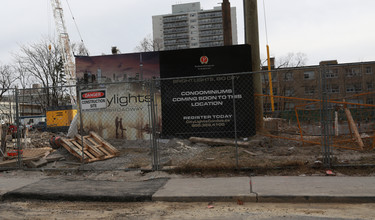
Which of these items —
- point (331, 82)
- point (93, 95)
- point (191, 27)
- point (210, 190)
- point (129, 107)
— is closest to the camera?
point (210, 190)

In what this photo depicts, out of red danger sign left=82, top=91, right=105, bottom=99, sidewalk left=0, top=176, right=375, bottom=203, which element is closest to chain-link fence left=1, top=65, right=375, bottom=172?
red danger sign left=82, top=91, right=105, bottom=99

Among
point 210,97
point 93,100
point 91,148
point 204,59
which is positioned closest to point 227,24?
point 204,59

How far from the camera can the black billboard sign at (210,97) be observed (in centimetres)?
1120

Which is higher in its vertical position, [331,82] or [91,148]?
[331,82]

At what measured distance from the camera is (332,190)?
5.66 m

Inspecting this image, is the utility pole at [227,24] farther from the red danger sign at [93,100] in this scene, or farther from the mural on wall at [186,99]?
the red danger sign at [93,100]

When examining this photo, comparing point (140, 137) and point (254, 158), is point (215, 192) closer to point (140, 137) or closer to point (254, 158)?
point (254, 158)

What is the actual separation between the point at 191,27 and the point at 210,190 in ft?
514

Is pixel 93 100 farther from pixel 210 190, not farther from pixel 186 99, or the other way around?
pixel 210 190

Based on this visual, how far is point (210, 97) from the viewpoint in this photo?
11.2 m

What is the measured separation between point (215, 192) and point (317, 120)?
10096 millimetres

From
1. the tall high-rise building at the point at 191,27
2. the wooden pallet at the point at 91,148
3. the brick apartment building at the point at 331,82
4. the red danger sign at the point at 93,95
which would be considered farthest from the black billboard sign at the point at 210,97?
the tall high-rise building at the point at 191,27

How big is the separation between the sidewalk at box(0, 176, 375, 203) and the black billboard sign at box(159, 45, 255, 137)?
4359 millimetres

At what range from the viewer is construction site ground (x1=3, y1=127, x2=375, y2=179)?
7395mm
